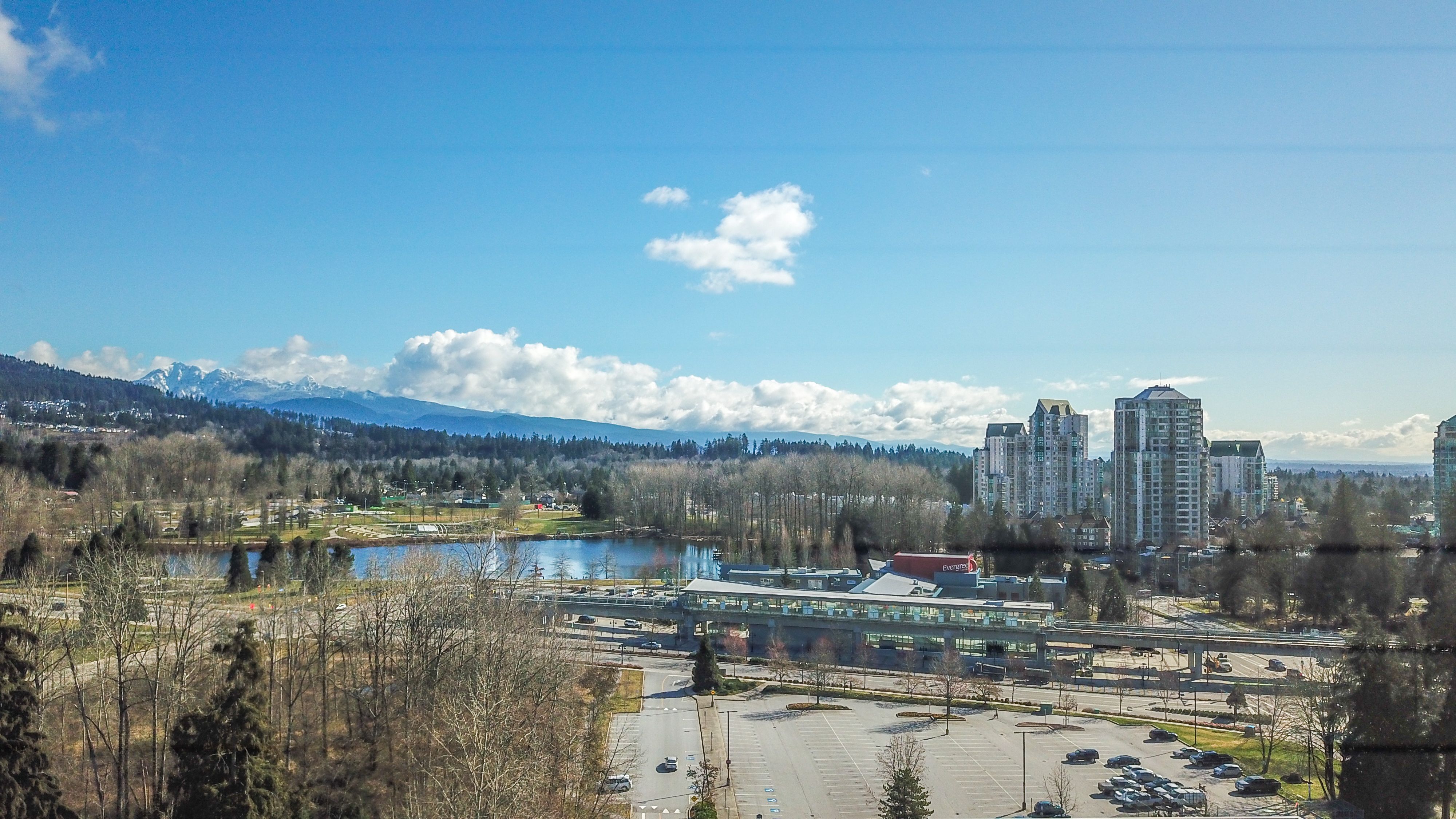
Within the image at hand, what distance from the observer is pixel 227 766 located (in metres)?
8.44

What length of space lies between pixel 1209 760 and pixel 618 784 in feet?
27.9

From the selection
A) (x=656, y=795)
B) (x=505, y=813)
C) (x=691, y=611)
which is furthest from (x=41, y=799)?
(x=691, y=611)

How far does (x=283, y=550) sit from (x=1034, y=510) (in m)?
33.1

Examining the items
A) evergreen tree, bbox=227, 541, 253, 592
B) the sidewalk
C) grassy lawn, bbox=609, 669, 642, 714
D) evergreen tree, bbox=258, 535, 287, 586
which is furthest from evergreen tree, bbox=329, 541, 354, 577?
the sidewalk

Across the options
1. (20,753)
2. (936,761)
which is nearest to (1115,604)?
Result: (936,761)

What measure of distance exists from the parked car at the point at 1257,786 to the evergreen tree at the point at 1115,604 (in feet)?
38.7

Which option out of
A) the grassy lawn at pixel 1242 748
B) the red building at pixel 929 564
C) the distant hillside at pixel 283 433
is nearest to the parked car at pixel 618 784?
the grassy lawn at pixel 1242 748

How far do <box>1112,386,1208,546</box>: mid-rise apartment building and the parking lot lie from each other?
2115 cm

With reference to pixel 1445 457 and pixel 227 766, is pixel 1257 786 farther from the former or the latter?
pixel 1445 457

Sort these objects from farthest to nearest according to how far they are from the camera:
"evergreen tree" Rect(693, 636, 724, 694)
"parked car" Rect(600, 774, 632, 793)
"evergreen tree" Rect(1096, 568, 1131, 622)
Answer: "evergreen tree" Rect(1096, 568, 1131, 622) < "evergreen tree" Rect(693, 636, 724, 694) < "parked car" Rect(600, 774, 632, 793)

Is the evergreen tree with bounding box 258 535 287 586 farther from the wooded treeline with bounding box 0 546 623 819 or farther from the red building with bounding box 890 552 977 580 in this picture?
the red building with bounding box 890 552 977 580

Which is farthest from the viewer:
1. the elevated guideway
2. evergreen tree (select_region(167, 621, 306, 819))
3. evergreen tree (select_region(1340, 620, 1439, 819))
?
the elevated guideway

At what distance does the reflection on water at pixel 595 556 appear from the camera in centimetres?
3206

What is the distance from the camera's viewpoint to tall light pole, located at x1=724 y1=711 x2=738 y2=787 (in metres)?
12.4
